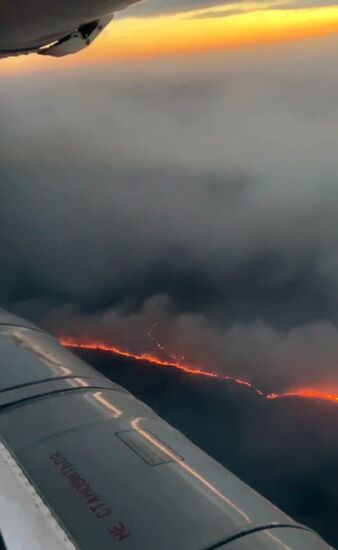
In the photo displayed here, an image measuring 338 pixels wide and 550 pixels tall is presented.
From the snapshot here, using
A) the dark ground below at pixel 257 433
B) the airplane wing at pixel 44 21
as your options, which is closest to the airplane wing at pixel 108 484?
the airplane wing at pixel 44 21

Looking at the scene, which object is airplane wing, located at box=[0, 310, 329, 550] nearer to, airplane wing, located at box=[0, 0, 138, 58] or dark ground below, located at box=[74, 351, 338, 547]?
airplane wing, located at box=[0, 0, 138, 58]

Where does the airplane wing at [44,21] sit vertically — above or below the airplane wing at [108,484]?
above

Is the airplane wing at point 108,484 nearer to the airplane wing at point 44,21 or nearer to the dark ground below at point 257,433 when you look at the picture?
the airplane wing at point 44,21

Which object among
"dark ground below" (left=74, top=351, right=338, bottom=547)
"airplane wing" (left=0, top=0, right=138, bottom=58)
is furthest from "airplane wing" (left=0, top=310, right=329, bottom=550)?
"dark ground below" (left=74, top=351, right=338, bottom=547)

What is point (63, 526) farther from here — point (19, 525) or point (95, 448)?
point (95, 448)

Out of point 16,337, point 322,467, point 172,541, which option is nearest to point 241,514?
point 172,541

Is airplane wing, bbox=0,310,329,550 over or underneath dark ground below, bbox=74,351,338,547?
underneath

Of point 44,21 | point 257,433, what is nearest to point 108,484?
point 44,21
